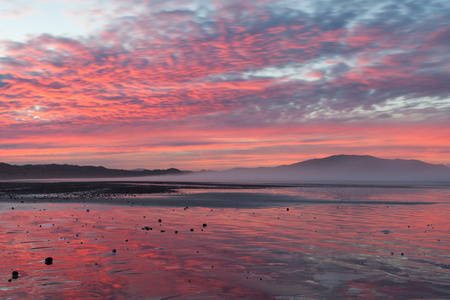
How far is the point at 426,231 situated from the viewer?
2252 centimetres

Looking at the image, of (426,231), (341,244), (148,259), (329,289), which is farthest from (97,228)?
(426,231)

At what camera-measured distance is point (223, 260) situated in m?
14.8

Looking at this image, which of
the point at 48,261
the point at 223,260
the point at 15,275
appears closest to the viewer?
the point at 15,275

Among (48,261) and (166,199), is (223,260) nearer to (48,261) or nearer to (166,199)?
(48,261)

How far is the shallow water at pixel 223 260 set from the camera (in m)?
11.0

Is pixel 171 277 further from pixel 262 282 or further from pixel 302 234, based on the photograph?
pixel 302 234

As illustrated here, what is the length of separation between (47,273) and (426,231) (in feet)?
65.7

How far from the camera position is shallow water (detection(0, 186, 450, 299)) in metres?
11.0

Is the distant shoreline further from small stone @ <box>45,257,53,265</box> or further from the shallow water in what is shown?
small stone @ <box>45,257,53,265</box>

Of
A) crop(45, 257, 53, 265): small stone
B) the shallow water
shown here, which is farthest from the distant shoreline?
crop(45, 257, 53, 265): small stone

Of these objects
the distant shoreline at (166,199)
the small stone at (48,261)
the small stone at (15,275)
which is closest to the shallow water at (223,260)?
the small stone at (15,275)

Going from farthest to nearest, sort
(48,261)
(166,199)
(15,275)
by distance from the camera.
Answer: (166,199) → (48,261) → (15,275)

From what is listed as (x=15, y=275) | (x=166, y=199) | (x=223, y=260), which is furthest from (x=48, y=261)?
(x=166, y=199)

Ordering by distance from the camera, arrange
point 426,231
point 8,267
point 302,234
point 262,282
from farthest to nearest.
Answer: point 426,231 < point 302,234 < point 8,267 < point 262,282
